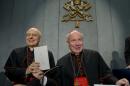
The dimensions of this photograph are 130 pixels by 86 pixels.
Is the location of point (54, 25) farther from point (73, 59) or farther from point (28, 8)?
point (73, 59)

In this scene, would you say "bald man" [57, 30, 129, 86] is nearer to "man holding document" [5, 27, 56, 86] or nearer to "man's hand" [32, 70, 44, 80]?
"man holding document" [5, 27, 56, 86]

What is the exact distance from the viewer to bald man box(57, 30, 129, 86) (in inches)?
137

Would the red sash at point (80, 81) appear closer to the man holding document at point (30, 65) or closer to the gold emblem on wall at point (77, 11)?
the man holding document at point (30, 65)

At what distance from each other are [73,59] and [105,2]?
5.27ft

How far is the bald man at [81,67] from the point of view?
347 cm

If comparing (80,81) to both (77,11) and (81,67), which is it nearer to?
(81,67)

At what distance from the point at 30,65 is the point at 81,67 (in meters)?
0.82

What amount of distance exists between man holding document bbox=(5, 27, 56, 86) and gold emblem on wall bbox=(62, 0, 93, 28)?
1.11m

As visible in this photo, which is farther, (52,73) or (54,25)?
(54,25)

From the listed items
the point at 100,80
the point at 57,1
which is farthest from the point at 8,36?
the point at 100,80

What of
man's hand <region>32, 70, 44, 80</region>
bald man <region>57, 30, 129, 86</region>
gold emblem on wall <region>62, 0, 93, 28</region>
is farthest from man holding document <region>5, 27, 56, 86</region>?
gold emblem on wall <region>62, 0, 93, 28</region>

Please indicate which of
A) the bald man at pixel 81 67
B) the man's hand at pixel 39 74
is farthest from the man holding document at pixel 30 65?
the bald man at pixel 81 67

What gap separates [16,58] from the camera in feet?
12.6

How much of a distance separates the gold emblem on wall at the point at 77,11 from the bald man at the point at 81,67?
1.16 m
